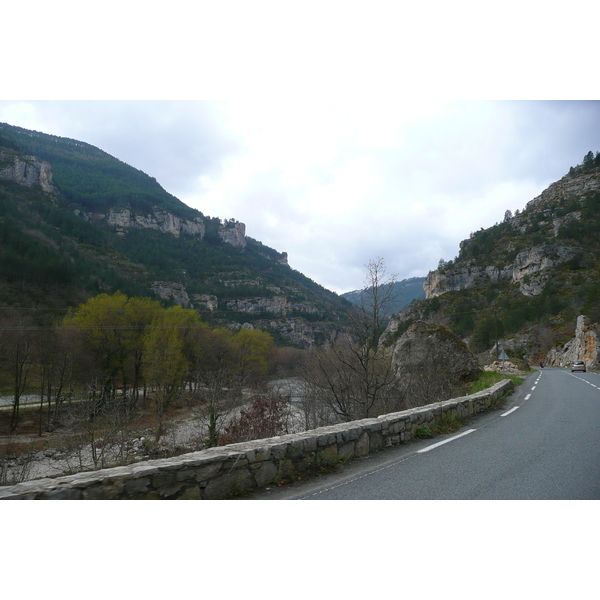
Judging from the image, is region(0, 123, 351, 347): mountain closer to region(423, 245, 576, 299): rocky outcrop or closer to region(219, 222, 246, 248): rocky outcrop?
region(219, 222, 246, 248): rocky outcrop

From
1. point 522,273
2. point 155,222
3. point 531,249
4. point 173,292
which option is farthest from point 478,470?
point 155,222

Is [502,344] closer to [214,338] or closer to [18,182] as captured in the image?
[214,338]

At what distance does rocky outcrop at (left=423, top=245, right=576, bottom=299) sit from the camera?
74.4 m

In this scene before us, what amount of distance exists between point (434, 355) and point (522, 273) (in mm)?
76098

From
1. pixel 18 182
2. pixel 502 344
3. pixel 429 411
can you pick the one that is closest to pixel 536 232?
pixel 502 344

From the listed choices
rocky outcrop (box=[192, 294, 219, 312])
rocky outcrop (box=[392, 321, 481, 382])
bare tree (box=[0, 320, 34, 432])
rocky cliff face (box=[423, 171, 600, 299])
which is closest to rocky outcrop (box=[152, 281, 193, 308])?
rocky outcrop (box=[192, 294, 219, 312])

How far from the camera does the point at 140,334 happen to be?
3788cm

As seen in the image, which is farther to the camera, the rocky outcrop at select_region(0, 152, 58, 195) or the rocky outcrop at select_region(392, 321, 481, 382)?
the rocky outcrop at select_region(0, 152, 58, 195)

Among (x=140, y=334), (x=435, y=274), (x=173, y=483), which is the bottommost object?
(x=173, y=483)

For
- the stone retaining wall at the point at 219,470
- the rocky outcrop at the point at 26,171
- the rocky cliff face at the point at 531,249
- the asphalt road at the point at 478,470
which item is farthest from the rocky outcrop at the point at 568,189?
the rocky outcrop at the point at 26,171

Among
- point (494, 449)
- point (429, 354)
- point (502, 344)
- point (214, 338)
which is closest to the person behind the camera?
point (494, 449)

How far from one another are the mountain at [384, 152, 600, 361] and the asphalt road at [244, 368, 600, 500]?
107 feet

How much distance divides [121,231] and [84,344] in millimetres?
107850

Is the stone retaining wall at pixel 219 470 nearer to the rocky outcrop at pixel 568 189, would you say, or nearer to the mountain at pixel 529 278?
the mountain at pixel 529 278
